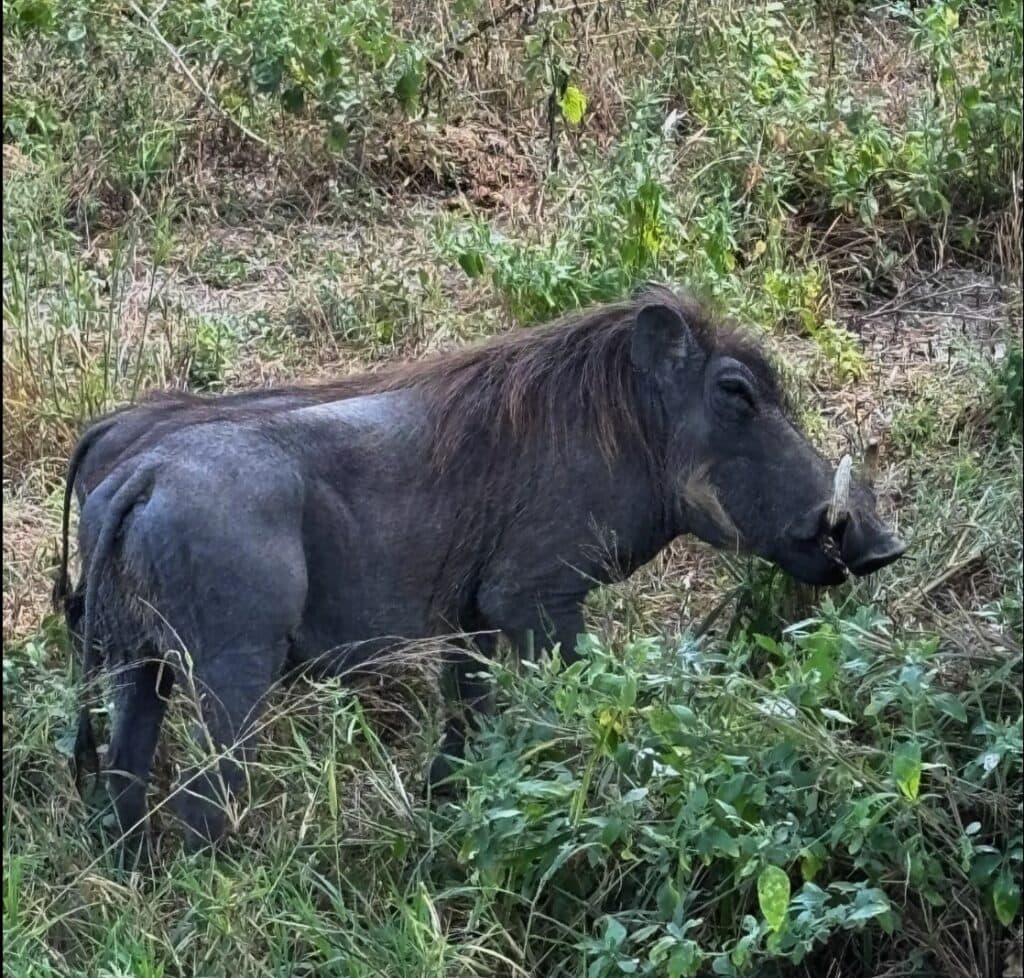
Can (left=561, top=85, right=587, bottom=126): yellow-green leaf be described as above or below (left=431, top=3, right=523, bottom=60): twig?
below

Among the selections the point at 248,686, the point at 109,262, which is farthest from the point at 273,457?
the point at 109,262

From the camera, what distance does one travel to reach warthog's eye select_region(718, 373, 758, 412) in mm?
4148

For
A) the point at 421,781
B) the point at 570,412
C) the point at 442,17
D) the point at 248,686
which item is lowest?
the point at 421,781

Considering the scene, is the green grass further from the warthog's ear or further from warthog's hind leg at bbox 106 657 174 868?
the warthog's ear

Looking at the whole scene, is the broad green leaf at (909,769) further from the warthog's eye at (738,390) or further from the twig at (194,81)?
the twig at (194,81)

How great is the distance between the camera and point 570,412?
164 inches

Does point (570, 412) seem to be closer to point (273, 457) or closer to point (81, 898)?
point (273, 457)

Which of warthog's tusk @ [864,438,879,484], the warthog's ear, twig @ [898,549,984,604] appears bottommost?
twig @ [898,549,984,604]

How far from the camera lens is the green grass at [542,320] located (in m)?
3.25

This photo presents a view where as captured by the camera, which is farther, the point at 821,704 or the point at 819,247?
the point at 819,247

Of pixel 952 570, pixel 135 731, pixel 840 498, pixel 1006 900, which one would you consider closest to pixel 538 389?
pixel 840 498

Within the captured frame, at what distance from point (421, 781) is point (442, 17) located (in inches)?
153

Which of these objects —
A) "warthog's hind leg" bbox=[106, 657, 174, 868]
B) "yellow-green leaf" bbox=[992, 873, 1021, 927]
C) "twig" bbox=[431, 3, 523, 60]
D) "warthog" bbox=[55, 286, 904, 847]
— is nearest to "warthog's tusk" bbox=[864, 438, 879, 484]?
"warthog" bbox=[55, 286, 904, 847]

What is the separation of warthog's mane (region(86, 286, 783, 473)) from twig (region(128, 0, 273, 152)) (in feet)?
8.44
